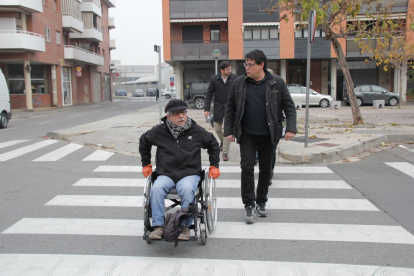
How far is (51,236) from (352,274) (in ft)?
10.0

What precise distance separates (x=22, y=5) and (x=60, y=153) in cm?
2039

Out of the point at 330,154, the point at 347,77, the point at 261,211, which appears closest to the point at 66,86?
the point at 347,77

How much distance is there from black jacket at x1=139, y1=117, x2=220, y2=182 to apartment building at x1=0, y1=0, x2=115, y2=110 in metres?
25.5

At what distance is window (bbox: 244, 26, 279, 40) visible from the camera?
31.7 m

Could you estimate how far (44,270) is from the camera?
344 cm

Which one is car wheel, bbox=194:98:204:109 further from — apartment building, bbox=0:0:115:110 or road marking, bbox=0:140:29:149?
road marking, bbox=0:140:29:149

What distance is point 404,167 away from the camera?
752cm

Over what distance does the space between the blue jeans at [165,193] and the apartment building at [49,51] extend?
2589 cm

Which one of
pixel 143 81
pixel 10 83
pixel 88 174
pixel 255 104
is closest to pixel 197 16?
pixel 10 83

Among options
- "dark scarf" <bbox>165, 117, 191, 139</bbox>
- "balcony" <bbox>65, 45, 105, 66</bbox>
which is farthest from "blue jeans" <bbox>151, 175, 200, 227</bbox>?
"balcony" <bbox>65, 45, 105, 66</bbox>

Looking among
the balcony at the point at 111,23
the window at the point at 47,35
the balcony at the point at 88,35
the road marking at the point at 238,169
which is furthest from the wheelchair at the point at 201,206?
the balcony at the point at 111,23

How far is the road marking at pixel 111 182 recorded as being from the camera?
21.6 feet

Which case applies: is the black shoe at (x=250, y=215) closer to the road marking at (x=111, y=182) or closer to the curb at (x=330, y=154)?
the road marking at (x=111, y=182)

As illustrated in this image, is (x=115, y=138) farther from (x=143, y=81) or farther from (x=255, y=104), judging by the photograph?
(x=143, y=81)
